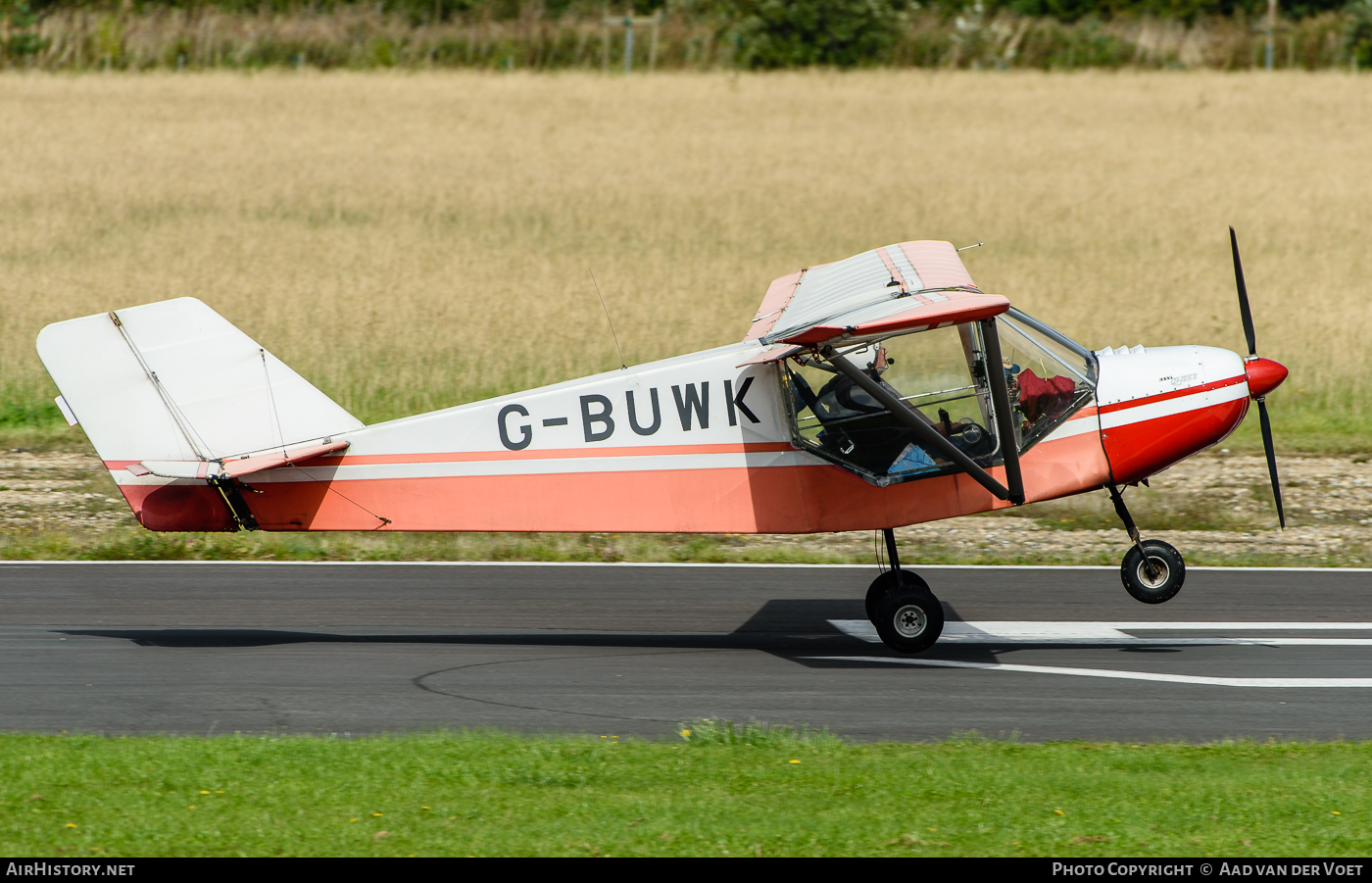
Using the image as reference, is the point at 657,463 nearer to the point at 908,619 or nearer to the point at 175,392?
the point at 908,619

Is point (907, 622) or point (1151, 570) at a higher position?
point (1151, 570)

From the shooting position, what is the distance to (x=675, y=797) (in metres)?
6.36

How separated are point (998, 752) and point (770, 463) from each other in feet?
8.76

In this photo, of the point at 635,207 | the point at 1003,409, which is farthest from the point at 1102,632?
the point at 635,207

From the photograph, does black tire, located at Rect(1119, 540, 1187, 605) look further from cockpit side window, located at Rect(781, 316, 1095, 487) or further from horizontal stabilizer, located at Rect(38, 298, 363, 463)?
horizontal stabilizer, located at Rect(38, 298, 363, 463)

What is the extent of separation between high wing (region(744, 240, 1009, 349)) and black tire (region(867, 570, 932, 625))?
1886 millimetres

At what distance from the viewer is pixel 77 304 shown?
21359mm

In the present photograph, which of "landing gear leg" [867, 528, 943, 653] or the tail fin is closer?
the tail fin

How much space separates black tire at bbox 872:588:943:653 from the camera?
9.61 m

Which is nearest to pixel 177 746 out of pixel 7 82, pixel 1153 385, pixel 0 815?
pixel 0 815

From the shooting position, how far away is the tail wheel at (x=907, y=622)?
9609 mm

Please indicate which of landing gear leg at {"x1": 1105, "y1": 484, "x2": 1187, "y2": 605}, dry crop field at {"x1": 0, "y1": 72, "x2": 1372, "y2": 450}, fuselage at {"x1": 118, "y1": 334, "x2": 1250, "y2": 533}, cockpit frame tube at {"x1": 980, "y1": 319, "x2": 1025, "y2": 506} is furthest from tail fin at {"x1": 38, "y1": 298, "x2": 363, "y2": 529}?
dry crop field at {"x1": 0, "y1": 72, "x2": 1372, "y2": 450}

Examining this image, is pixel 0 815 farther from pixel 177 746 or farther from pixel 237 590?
pixel 237 590

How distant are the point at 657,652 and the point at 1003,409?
9.92 feet
